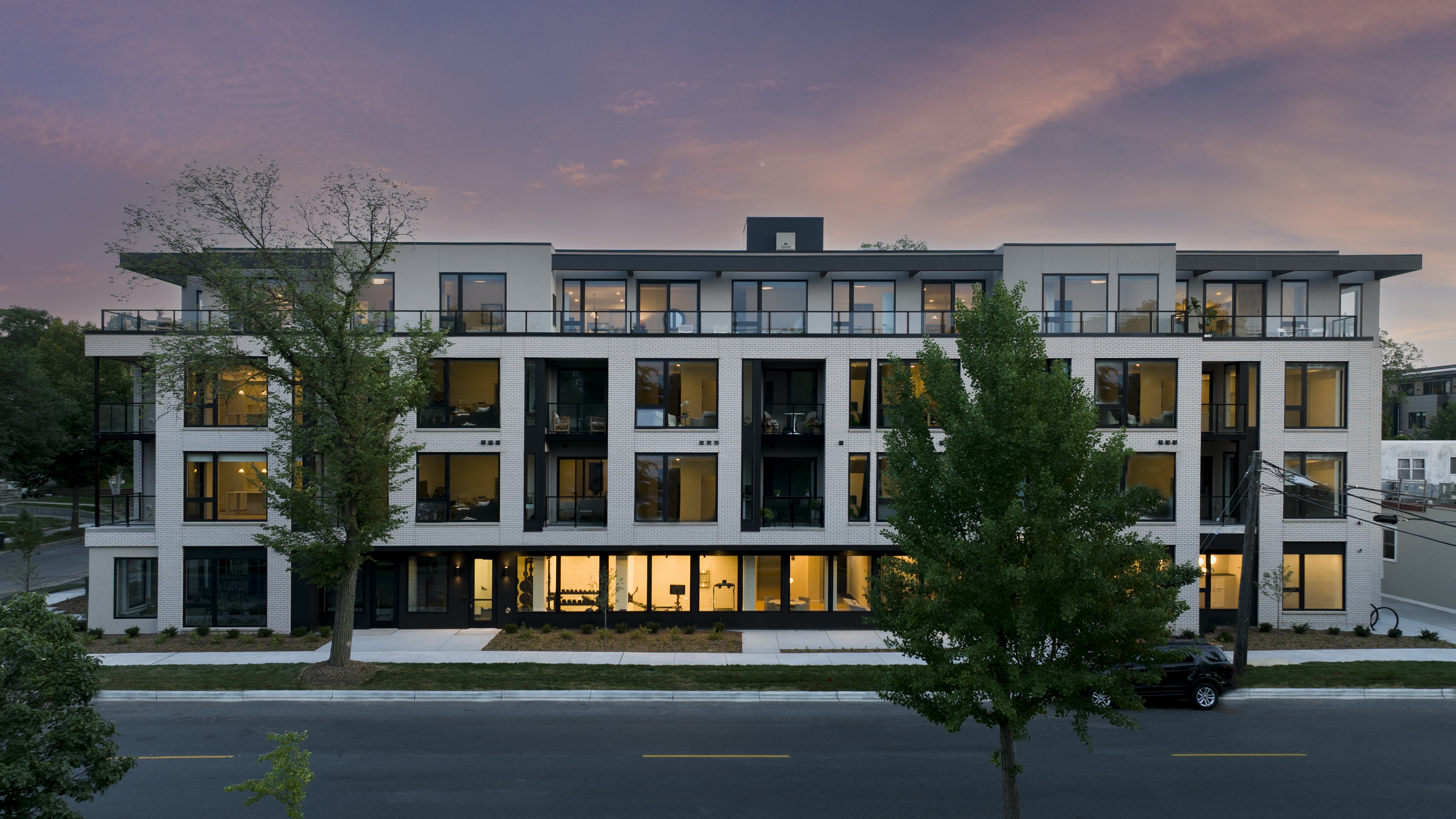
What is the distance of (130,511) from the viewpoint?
2489 centimetres

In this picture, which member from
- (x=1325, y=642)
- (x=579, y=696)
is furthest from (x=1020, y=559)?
(x=1325, y=642)

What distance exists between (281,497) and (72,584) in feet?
69.9

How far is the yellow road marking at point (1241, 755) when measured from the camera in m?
14.4

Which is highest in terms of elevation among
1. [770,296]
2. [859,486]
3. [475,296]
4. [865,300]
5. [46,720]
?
[770,296]

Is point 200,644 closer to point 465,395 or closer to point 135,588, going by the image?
point 135,588

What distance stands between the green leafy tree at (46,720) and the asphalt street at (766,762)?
16.3 feet

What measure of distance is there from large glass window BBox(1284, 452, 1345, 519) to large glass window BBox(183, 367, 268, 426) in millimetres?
35539

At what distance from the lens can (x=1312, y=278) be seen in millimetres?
27328

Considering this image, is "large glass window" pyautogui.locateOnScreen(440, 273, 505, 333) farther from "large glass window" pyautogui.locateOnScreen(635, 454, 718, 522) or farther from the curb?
the curb

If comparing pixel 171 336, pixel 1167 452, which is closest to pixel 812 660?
pixel 1167 452

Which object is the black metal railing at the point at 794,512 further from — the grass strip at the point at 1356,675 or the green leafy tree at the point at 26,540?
the green leafy tree at the point at 26,540

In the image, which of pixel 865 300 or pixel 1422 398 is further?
pixel 1422 398

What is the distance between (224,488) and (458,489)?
25.7 feet

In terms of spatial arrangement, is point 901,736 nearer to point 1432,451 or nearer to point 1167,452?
point 1167,452
